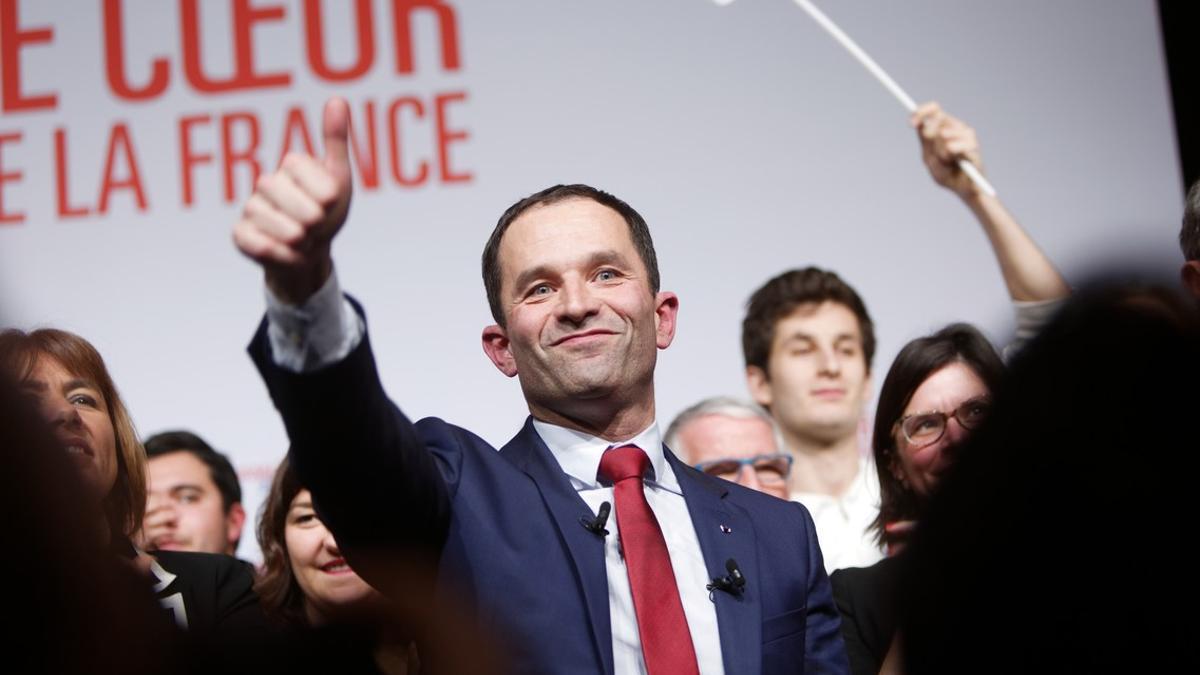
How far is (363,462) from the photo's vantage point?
1636 millimetres

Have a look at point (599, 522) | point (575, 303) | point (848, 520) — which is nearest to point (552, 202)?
point (575, 303)

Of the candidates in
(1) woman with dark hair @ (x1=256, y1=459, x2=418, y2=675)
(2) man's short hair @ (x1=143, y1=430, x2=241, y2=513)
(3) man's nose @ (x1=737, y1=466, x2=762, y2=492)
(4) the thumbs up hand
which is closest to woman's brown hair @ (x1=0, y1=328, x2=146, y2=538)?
(1) woman with dark hair @ (x1=256, y1=459, x2=418, y2=675)

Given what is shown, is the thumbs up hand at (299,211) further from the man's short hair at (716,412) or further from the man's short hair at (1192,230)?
the man's short hair at (716,412)

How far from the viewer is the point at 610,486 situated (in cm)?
208

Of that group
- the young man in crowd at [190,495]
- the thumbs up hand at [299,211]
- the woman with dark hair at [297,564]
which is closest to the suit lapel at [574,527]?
the thumbs up hand at [299,211]

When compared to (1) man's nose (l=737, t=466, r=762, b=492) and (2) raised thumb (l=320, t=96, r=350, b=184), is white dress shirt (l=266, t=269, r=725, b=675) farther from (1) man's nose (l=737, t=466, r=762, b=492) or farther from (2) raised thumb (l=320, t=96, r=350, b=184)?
(1) man's nose (l=737, t=466, r=762, b=492)

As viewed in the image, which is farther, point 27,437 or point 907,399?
→ point 907,399

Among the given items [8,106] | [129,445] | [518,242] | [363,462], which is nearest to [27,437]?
[363,462]

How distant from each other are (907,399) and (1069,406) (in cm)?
213

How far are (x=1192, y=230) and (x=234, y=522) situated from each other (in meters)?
2.73

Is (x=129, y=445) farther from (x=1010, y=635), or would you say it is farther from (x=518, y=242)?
(x=1010, y=635)

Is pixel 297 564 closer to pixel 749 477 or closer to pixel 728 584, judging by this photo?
pixel 749 477

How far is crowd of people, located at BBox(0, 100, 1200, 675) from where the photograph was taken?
2.64ft

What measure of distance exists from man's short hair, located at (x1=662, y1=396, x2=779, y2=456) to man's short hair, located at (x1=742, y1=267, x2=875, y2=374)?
0.40 meters
